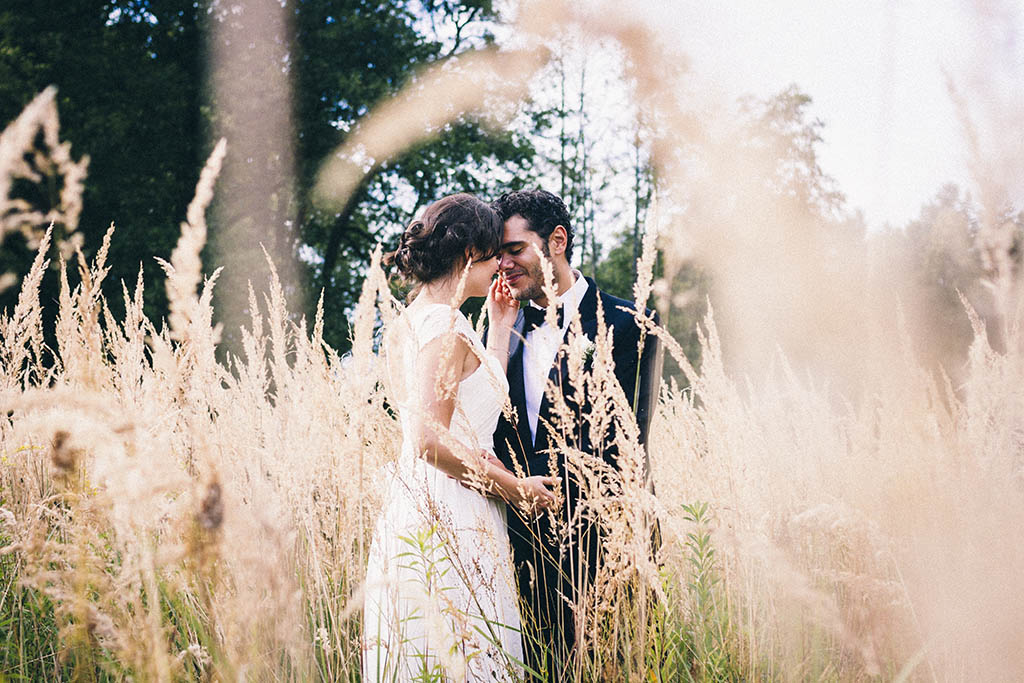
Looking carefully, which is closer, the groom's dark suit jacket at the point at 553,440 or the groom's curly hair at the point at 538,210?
the groom's dark suit jacket at the point at 553,440

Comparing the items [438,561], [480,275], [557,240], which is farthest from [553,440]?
[557,240]

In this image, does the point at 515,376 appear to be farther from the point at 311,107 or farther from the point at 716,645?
the point at 311,107

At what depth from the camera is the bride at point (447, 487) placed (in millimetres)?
1360

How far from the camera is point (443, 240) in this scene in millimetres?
2104

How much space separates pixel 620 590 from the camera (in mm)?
1307

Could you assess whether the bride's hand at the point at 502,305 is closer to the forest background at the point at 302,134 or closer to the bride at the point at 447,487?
the bride at the point at 447,487

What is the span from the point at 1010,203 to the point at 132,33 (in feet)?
44.8

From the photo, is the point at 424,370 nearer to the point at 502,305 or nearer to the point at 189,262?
the point at 502,305

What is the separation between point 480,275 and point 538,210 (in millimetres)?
534

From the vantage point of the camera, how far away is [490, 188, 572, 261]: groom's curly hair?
2.64 meters

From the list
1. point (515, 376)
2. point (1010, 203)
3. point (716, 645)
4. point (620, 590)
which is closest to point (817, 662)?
point (716, 645)

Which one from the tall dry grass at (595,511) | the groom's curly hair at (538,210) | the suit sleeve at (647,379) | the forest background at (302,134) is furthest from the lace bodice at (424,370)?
the forest background at (302,134)

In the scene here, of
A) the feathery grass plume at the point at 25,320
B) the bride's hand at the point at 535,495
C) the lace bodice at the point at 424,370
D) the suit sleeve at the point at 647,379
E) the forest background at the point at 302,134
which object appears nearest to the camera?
the bride's hand at the point at 535,495

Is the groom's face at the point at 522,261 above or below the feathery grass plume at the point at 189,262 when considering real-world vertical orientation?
above
